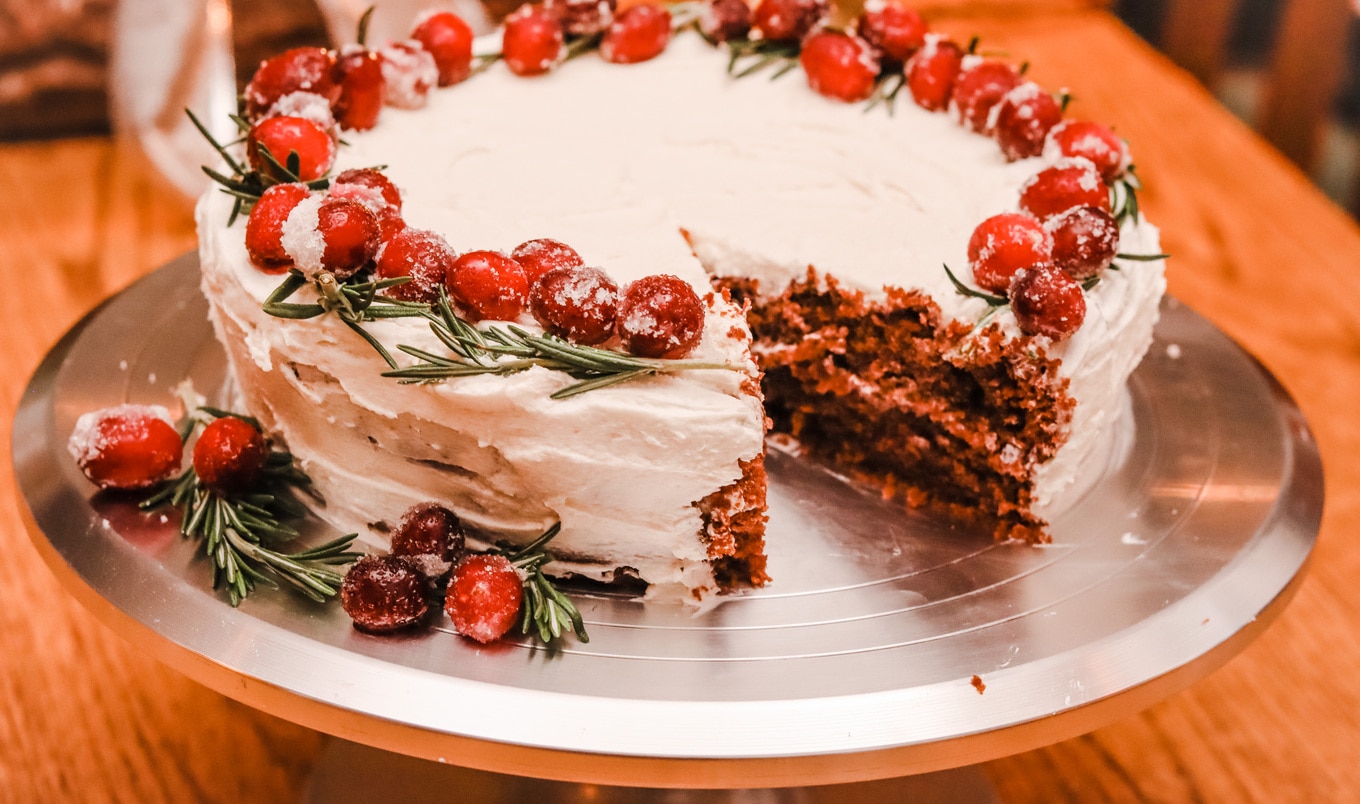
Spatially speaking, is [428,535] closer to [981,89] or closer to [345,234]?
[345,234]

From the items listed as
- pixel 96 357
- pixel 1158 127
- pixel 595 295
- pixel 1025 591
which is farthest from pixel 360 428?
pixel 1158 127

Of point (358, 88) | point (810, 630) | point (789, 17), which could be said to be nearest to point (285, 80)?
point (358, 88)

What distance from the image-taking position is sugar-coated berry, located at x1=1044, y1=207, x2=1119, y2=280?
2152mm

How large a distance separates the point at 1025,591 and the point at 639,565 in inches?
26.2

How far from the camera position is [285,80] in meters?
2.46

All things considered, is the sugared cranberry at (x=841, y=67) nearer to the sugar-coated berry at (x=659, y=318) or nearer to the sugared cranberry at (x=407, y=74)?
the sugared cranberry at (x=407, y=74)

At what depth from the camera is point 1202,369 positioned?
8.77 feet

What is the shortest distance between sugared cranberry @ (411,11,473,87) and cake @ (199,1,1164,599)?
0.07 m

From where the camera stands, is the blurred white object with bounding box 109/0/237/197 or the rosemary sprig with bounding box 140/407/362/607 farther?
the blurred white object with bounding box 109/0/237/197

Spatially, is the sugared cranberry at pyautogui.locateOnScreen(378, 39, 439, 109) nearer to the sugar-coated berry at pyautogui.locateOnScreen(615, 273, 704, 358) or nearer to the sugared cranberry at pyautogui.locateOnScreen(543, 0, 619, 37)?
the sugared cranberry at pyautogui.locateOnScreen(543, 0, 619, 37)

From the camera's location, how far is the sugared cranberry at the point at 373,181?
219 cm

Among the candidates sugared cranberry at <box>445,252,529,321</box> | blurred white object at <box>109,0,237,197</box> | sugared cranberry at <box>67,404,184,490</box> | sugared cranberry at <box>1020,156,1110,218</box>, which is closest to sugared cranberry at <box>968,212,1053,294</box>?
sugared cranberry at <box>1020,156,1110,218</box>

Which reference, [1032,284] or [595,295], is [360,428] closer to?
[595,295]

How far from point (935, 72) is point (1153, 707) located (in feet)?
5.15
